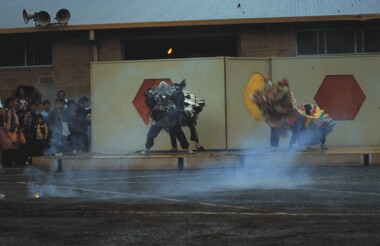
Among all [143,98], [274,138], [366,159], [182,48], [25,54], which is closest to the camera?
[366,159]

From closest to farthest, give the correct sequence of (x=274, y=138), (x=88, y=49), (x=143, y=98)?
(x=274, y=138) → (x=143, y=98) → (x=88, y=49)

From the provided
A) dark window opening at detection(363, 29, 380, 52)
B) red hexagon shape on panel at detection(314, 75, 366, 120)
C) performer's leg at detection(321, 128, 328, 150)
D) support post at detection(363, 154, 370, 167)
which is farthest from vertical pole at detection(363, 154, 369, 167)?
dark window opening at detection(363, 29, 380, 52)

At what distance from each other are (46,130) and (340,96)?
21.7ft

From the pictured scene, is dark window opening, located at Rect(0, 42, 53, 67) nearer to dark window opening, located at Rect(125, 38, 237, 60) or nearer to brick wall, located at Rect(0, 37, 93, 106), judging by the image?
brick wall, located at Rect(0, 37, 93, 106)

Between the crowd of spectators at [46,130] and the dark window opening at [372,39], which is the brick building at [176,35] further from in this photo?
the crowd of spectators at [46,130]

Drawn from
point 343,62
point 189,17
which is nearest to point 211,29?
point 189,17

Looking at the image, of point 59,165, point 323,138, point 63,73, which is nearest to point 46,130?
point 59,165

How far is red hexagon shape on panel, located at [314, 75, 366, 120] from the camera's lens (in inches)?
601

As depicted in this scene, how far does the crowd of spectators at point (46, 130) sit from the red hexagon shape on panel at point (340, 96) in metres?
5.35

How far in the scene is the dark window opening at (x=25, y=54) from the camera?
2092cm

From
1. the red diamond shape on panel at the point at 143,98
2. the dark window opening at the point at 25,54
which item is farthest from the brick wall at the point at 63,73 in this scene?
the red diamond shape on panel at the point at 143,98

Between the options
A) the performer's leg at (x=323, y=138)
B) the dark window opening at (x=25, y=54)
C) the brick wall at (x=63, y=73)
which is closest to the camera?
the performer's leg at (x=323, y=138)

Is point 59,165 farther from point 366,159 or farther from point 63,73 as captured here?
point 63,73

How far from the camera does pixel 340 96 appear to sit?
50.1ft
